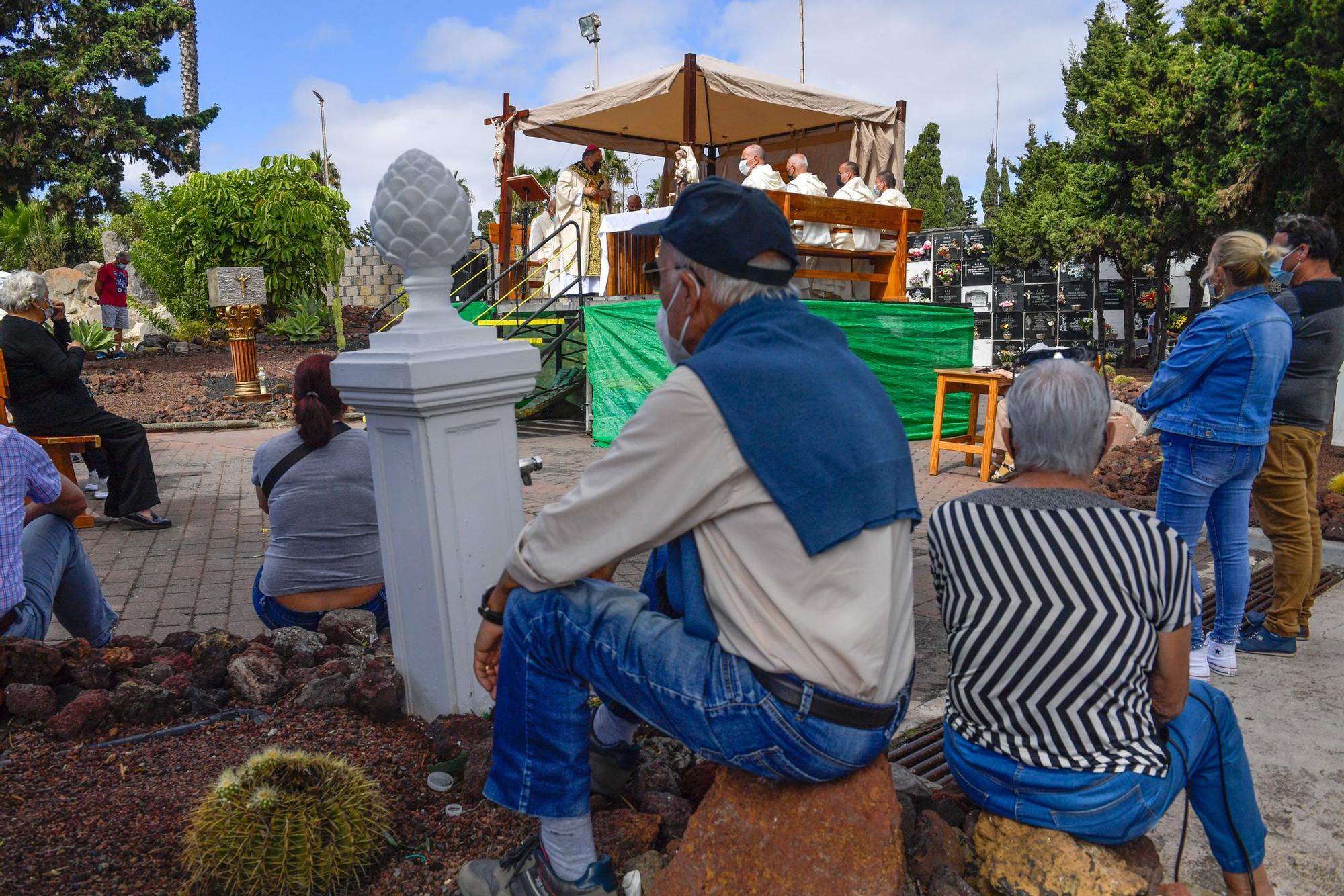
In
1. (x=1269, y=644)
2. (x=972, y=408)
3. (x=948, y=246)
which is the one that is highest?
(x=948, y=246)

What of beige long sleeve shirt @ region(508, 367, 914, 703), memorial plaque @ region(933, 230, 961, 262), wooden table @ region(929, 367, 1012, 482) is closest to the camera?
beige long sleeve shirt @ region(508, 367, 914, 703)

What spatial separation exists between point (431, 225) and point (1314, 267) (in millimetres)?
3513

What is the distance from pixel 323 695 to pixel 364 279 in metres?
26.9

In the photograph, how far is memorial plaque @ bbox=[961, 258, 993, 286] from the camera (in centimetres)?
2338

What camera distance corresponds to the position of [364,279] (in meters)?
28.1

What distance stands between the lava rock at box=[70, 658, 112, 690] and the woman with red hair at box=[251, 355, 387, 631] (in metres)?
0.68

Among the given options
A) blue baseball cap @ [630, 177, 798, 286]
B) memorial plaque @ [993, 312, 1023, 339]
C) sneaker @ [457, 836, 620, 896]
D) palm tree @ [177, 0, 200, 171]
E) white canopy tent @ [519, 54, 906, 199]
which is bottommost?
memorial plaque @ [993, 312, 1023, 339]

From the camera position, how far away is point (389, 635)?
380 centimetres

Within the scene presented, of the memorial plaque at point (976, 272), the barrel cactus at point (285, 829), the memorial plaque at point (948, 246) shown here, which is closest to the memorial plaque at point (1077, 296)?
the memorial plaque at point (976, 272)

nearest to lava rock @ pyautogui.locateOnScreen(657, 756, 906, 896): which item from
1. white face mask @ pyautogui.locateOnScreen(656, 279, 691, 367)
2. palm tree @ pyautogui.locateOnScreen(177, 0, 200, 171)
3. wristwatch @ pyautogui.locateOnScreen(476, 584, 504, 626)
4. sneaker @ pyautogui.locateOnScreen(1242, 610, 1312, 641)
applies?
wristwatch @ pyautogui.locateOnScreen(476, 584, 504, 626)

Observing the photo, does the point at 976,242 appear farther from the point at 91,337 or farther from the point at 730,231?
the point at 730,231

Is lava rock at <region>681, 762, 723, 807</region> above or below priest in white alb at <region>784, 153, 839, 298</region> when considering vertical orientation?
below

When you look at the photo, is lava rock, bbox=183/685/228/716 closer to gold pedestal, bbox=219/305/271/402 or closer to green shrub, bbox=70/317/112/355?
gold pedestal, bbox=219/305/271/402

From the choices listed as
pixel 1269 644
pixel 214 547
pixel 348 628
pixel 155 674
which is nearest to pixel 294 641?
pixel 348 628
